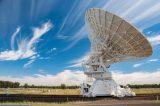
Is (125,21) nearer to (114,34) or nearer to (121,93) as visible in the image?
(114,34)

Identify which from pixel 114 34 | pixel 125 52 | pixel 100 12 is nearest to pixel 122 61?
pixel 125 52

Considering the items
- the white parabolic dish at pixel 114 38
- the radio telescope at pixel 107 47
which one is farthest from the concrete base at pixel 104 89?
the white parabolic dish at pixel 114 38

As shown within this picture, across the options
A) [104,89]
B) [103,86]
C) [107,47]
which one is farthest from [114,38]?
[104,89]

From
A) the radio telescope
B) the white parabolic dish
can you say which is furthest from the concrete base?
the white parabolic dish

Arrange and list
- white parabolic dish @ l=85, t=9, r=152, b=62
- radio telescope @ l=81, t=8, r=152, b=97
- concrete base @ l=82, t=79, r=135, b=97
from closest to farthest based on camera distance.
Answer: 1. white parabolic dish @ l=85, t=9, r=152, b=62
2. radio telescope @ l=81, t=8, r=152, b=97
3. concrete base @ l=82, t=79, r=135, b=97

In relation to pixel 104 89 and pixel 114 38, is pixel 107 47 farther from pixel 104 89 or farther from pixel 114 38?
pixel 104 89

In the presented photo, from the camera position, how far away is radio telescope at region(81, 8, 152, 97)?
5244cm

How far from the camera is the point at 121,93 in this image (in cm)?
6312

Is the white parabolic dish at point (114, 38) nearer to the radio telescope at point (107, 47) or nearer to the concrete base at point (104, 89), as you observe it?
the radio telescope at point (107, 47)

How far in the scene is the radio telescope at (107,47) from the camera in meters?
52.4

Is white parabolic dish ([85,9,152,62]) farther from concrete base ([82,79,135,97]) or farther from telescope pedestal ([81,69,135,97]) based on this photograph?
concrete base ([82,79,135,97])

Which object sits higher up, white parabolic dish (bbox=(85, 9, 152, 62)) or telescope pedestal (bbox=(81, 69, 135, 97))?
white parabolic dish (bbox=(85, 9, 152, 62))

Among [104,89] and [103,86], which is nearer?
[104,89]

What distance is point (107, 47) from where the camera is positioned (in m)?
58.1
